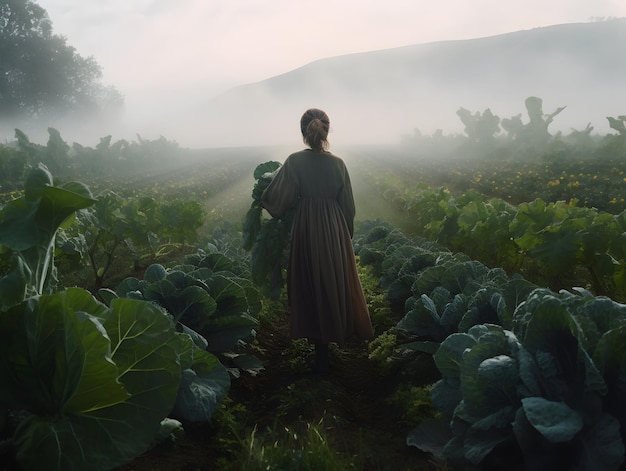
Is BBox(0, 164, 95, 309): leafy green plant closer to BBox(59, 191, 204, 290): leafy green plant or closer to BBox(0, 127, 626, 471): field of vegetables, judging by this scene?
BBox(0, 127, 626, 471): field of vegetables

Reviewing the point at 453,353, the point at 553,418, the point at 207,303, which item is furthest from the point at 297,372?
the point at 553,418

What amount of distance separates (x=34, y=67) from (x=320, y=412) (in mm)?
40511

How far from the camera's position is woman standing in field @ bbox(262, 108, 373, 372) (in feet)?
12.2

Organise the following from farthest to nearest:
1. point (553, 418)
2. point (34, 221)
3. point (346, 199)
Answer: point (346, 199)
point (34, 221)
point (553, 418)

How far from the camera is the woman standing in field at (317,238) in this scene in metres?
3.72

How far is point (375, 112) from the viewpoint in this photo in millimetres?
121312

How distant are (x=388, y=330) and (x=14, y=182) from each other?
16778mm

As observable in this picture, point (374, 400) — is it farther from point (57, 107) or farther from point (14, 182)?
point (57, 107)

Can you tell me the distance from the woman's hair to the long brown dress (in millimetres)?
67

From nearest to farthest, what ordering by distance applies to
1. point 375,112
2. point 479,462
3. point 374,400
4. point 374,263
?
point 479,462
point 374,400
point 374,263
point 375,112

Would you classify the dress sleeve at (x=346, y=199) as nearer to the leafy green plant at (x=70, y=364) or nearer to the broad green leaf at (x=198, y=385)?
the broad green leaf at (x=198, y=385)

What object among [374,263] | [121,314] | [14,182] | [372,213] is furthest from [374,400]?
[14,182]

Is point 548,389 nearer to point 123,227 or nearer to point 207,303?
point 207,303

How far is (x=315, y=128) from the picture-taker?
3676 mm
